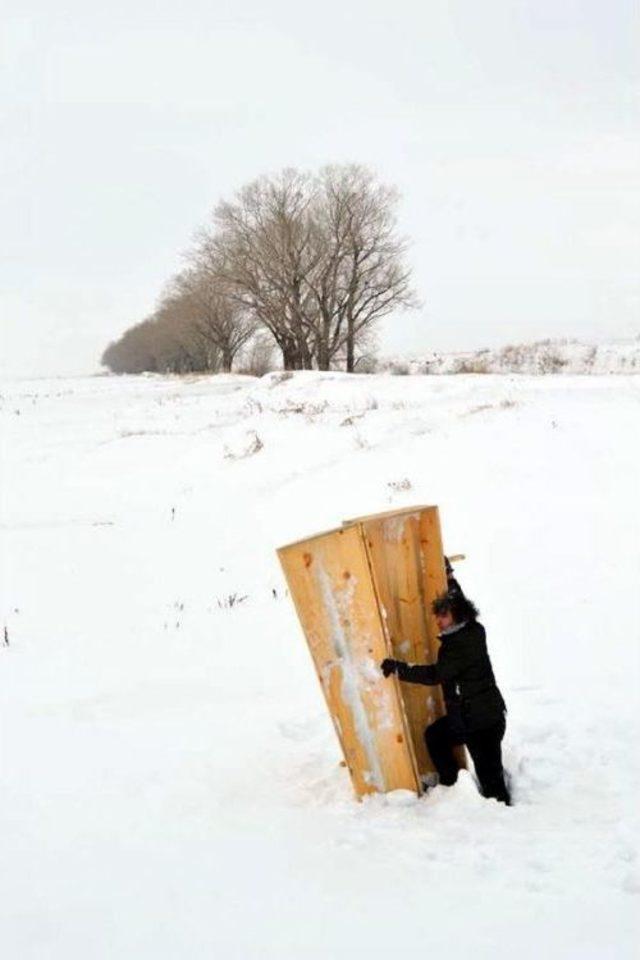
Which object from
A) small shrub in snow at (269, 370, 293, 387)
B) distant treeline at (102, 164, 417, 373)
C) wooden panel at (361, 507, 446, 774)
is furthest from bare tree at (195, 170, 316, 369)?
wooden panel at (361, 507, 446, 774)

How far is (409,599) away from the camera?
4.70m

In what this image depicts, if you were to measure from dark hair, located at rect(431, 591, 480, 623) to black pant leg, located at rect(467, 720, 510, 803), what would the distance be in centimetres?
68

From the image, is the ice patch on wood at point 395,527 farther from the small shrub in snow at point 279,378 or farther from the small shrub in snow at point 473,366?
the small shrub in snow at point 473,366

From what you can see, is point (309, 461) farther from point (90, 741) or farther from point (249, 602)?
point (90, 741)

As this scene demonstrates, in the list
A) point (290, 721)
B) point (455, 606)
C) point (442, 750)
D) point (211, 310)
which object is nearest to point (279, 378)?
point (290, 721)

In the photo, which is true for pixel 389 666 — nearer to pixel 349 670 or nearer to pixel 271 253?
pixel 349 670

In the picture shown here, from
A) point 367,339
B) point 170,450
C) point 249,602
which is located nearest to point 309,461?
point 170,450

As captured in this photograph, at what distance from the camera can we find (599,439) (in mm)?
12883

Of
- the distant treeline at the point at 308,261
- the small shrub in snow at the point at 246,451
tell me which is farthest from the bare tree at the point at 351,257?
the small shrub in snow at the point at 246,451

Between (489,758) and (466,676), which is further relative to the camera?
(489,758)

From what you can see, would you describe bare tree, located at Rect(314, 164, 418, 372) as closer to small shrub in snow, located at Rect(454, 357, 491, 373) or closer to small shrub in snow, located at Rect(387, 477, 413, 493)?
small shrub in snow, located at Rect(454, 357, 491, 373)

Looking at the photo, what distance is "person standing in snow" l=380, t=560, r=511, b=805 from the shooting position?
4.39 m

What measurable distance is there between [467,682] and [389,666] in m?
0.47

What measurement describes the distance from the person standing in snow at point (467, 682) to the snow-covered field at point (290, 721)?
198 mm
